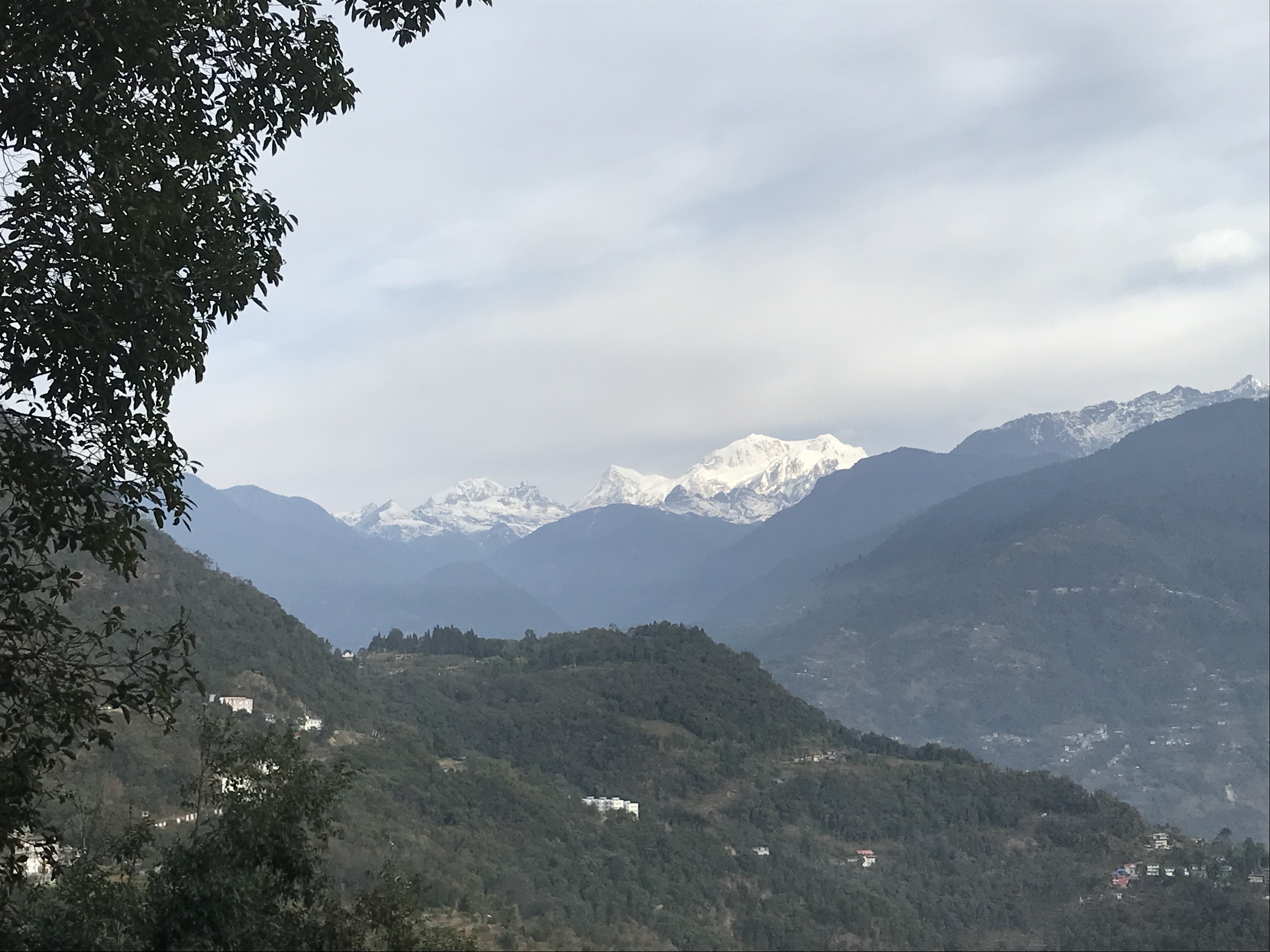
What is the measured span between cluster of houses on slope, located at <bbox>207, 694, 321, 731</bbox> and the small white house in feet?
82.0

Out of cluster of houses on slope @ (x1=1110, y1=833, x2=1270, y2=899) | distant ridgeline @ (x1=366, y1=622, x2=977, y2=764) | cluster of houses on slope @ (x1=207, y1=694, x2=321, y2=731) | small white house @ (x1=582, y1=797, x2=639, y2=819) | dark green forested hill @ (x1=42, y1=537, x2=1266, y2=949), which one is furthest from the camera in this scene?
distant ridgeline @ (x1=366, y1=622, x2=977, y2=764)

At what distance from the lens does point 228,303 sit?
9.16 m

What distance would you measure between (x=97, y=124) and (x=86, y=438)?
7.50 ft

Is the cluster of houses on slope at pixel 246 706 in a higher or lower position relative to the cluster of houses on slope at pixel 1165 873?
higher

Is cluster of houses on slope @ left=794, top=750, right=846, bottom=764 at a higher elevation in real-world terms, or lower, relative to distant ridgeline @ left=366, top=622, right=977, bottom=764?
lower

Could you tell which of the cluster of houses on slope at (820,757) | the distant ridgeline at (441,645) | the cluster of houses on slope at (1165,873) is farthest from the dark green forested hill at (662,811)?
the distant ridgeline at (441,645)

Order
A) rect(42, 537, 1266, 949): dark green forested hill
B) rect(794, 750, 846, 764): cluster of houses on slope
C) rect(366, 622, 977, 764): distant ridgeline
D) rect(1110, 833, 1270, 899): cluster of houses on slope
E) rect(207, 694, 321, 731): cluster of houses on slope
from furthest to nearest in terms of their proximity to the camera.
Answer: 1. rect(366, 622, 977, 764): distant ridgeline
2. rect(794, 750, 846, 764): cluster of houses on slope
3. rect(1110, 833, 1270, 899): cluster of houses on slope
4. rect(207, 694, 321, 731): cluster of houses on slope
5. rect(42, 537, 1266, 949): dark green forested hill

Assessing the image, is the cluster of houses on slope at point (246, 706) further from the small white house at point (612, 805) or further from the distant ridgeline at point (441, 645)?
the distant ridgeline at point (441, 645)

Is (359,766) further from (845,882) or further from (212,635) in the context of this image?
(845,882)

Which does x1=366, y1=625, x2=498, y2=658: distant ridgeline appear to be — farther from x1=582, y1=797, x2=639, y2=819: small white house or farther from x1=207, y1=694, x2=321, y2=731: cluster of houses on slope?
x1=207, y1=694, x2=321, y2=731: cluster of houses on slope

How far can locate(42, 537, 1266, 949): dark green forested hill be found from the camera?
69.0 metres

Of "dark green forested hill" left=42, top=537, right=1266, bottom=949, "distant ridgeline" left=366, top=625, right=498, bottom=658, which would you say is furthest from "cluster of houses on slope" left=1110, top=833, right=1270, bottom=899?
"distant ridgeline" left=366, top=625, right=498, bottom=658

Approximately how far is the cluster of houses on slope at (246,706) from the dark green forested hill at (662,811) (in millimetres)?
1060

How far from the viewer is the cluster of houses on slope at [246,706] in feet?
244
